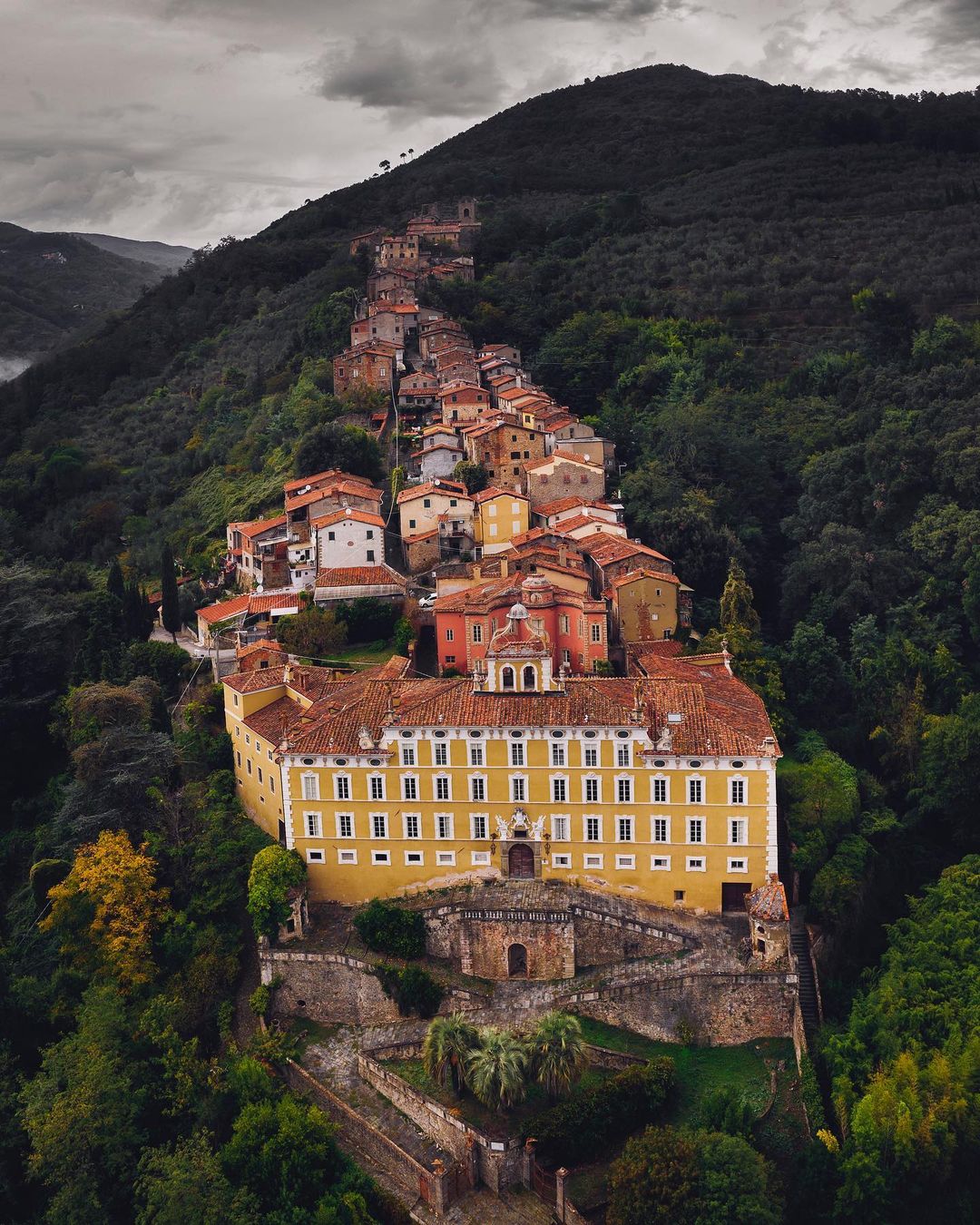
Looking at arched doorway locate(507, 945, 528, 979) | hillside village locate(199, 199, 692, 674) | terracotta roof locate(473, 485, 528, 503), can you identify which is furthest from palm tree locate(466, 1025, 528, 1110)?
terracotta roof locate(473, 485, 528, 503)

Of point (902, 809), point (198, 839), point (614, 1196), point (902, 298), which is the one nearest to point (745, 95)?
point (902, 298)

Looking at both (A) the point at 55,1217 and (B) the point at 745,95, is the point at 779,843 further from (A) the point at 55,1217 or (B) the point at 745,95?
(B) the point at 745,95

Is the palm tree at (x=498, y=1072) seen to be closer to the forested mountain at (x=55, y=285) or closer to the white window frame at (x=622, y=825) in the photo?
the white window frame at (x=622, y=825)

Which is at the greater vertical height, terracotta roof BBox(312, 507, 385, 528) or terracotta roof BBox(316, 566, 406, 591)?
terracotta roof BBox(312, 507, 385, 528)

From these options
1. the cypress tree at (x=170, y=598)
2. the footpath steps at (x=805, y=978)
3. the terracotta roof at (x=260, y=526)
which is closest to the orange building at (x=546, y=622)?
the footpath steps at (x=805, y=978)

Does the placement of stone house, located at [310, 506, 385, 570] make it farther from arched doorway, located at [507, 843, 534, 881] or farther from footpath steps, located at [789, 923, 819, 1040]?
footpath steps, located at [789, 923, 819, 1040]

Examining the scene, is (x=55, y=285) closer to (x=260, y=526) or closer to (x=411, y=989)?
(x=260, y=526)
